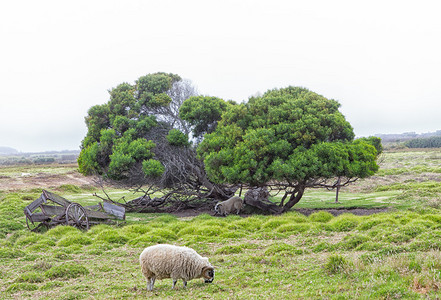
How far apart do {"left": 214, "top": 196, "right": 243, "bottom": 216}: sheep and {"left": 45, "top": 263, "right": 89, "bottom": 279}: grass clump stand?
1321 centimetres

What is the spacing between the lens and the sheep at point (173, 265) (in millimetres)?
9414

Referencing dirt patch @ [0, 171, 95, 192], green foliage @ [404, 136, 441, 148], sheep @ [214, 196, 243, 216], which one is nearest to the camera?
sheep @ [214, 196, 243, 216]

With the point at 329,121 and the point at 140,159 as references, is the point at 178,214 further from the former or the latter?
the point at 329,121

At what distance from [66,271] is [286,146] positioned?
1441 cm

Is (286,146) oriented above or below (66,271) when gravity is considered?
above

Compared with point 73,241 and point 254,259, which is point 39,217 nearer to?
point 73,241

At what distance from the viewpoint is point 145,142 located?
26.5 meters

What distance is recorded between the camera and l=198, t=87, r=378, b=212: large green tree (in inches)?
827

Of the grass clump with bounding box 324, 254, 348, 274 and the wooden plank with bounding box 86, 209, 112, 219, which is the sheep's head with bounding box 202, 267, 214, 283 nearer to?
the grass clump with bounding box 324, 254, 348, 274

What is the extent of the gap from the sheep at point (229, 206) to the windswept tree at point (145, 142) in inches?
113

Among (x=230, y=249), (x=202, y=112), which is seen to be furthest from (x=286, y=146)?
(x=230, y=249)

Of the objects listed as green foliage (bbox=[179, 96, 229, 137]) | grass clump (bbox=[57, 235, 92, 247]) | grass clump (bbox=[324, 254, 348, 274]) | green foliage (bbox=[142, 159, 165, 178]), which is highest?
green foliage (bbox=[179, 96, 229, 137])

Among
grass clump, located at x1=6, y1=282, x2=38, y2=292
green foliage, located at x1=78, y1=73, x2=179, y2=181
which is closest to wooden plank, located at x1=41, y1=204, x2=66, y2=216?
green foliage, located at x1=78, y1=73, x2=179, y2=181

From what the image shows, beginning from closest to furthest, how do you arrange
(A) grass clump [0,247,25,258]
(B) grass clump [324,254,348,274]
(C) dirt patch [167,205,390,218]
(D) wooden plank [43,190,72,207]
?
(B) grass clump [324,254,348,274] < (A) grass clump [0,247,25,258] < (D) wooden plank [43,190,72,207] < (C) dirt patch [167,205,390,218]
